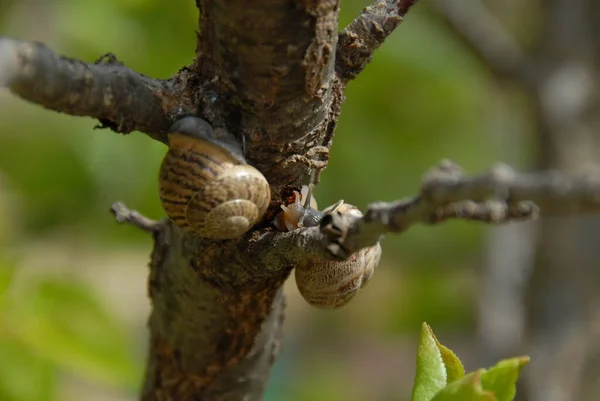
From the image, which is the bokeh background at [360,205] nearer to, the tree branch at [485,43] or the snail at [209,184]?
the tree branch at [485,43]

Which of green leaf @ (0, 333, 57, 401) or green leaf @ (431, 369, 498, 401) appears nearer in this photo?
green leaf @ (431, 369, 498, 401)

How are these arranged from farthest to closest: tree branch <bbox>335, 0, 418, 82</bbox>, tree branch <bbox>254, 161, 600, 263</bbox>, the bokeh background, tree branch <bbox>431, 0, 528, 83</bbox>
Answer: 1. tree branch <bbox>431, 0, 528, 83</bbox>
2. the bokeh background
3. tree branch <bbox>335, 0, 418, 82</bbox>
4. tree branch <bbox>254, 161, 600, 263</bbox>

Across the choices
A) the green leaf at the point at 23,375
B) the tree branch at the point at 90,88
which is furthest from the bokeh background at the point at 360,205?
the tree branch at the point at 90,88

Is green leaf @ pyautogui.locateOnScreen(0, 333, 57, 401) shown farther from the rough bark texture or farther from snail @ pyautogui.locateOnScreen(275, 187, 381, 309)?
the rough bark texture

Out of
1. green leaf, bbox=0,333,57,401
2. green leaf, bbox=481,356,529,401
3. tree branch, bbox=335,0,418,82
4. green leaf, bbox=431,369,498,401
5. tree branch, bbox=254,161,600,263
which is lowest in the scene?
green leaf, bbox=431,369,498,401

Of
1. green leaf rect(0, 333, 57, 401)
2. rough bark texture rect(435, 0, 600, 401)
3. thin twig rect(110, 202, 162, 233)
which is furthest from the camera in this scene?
rough bark texture rect(435, 0, 600, 401)

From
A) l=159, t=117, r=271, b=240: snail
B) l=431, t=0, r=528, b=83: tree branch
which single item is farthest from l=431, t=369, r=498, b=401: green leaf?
l=431, t=0, r=528, b=83: tree branch
